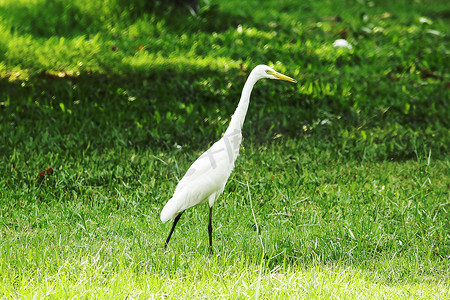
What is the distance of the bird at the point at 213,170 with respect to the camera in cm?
404

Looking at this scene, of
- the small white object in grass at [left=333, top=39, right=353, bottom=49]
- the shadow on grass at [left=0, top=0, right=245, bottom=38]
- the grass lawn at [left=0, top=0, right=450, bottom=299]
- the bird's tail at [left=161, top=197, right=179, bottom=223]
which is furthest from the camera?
the small white object in grass at [left=333, top=39, right=353, bottom=49]

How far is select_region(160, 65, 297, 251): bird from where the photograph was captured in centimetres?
404

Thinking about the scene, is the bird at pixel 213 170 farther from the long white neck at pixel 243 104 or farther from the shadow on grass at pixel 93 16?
the shadow on grass at pixel 93 16

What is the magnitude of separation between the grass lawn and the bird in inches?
12.6

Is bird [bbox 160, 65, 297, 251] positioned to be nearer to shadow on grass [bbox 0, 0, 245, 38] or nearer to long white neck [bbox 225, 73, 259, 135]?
long white neck [bbox 225, 73, 259, 135]

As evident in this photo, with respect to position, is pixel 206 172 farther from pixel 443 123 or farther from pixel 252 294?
pixel 443 123

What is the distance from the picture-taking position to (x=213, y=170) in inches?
161

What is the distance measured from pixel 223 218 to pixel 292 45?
470 cm

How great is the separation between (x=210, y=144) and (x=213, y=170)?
7.54ft

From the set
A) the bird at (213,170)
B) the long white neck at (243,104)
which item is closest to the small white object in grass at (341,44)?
the bird at (213,170)

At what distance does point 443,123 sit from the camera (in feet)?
23.2

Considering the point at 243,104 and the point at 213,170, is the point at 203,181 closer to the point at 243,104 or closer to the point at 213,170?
the point at 213,170

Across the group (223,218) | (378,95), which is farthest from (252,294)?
(378,95)

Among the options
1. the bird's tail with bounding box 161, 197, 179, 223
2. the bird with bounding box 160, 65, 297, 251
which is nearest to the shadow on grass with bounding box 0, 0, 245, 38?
the bird with bounding box 160, 65, 297, 251
